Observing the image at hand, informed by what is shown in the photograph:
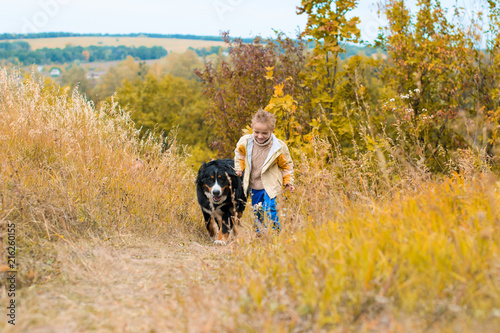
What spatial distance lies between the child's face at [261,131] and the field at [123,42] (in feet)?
313

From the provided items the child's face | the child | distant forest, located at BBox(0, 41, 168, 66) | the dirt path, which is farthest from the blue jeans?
distant forest, located at BBox(0, 41, 168, 66)

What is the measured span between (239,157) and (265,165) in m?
0.48

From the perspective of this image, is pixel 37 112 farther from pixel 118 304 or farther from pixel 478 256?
pixel 478 256

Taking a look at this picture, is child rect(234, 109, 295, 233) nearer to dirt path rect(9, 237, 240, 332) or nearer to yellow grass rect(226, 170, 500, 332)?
dirt path rect(9, 237, 240, 332)

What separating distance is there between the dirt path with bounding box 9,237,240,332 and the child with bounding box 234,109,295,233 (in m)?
1.20

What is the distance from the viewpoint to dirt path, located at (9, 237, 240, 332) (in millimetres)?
2496

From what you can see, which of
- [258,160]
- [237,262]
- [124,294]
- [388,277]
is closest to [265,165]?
[258,160]

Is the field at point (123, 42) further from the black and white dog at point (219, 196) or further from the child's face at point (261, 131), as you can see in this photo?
the child's face at point (261, 131)

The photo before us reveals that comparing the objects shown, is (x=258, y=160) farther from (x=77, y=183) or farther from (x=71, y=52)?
(x=71, y=52)

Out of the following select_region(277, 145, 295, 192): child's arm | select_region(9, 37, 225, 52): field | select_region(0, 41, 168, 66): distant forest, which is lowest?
select_region(277, 145, 295, 192): child's arm

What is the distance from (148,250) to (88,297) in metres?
1.28

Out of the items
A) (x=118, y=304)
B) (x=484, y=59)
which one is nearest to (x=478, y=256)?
(x=118, y=304)

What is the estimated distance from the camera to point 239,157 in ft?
18.0

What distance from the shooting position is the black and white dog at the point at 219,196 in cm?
561
